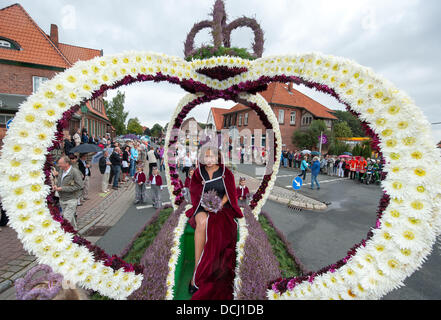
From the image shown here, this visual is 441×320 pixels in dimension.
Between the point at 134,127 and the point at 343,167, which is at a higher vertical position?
the point at 134,127

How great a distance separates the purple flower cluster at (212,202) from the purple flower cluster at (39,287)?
1.97 metres

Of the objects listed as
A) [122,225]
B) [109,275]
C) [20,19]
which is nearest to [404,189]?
[109,275]

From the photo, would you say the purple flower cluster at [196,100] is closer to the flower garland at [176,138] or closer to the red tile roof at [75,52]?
the flower garland at [176,138]

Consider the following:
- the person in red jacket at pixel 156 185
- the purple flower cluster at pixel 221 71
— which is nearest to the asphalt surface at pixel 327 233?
the person in red jacket at pixel 156 185

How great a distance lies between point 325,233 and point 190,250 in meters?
4.24

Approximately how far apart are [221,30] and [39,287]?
14.3 ft

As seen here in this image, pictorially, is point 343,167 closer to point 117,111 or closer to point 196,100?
point 196,100

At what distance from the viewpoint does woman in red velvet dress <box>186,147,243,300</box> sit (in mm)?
2793

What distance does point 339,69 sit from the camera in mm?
2408

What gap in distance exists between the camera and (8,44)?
1524 cm

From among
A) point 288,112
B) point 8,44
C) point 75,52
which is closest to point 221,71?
point 8,44

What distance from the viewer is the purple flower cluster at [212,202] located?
3.32 metres
